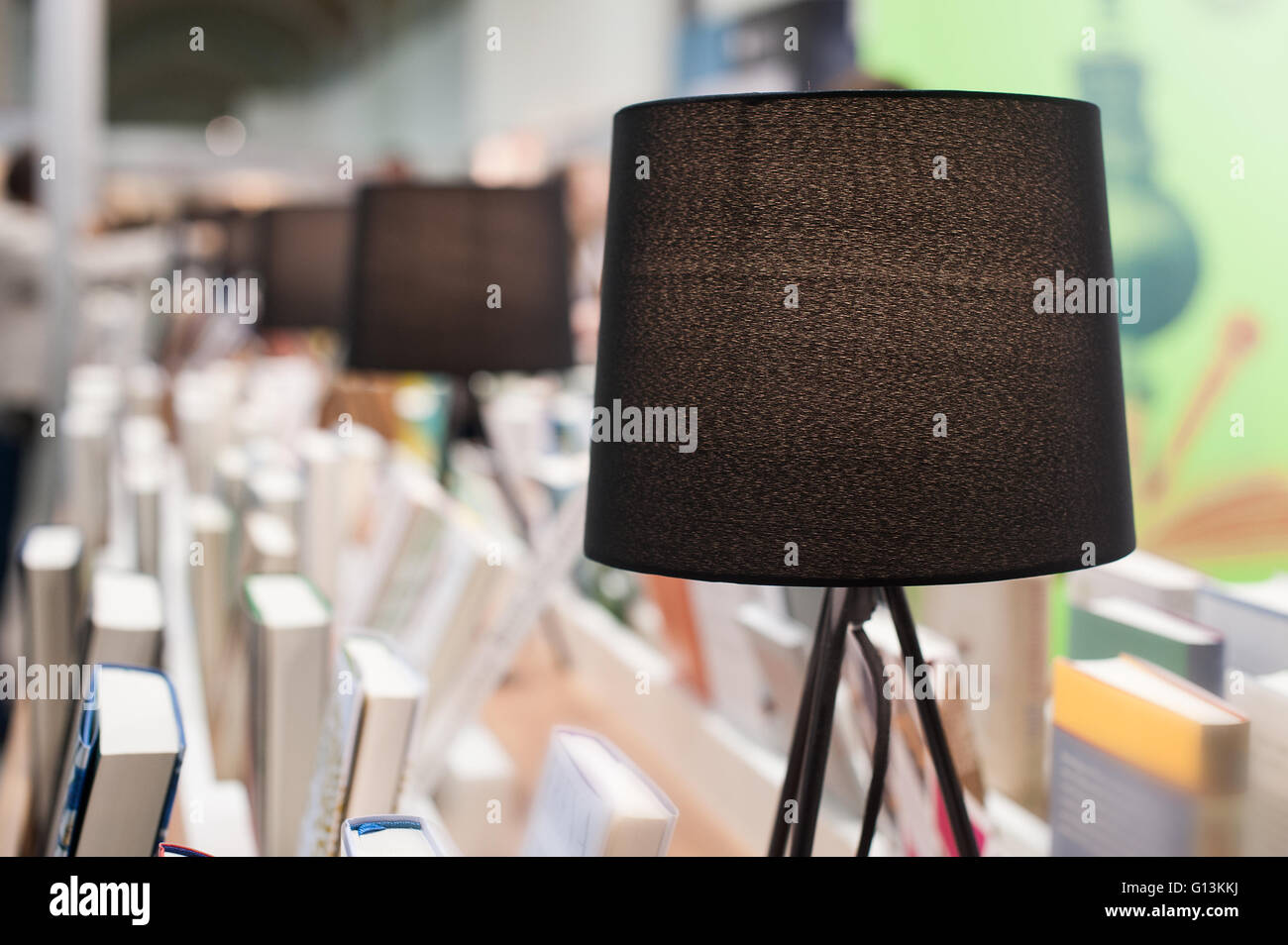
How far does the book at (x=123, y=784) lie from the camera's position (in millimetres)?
747

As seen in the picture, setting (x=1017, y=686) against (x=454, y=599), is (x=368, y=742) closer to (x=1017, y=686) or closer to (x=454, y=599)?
(x=454, y=599)

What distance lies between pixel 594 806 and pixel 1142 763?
0.43 m

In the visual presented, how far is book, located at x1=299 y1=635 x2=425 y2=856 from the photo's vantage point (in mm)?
878

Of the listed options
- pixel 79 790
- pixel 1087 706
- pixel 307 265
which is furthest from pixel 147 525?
pixel 307 265

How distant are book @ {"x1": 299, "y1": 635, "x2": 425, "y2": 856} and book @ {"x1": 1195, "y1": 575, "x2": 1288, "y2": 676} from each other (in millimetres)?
672

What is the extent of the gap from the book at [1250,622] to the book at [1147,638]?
0.03m

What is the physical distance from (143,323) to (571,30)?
8.28 feet

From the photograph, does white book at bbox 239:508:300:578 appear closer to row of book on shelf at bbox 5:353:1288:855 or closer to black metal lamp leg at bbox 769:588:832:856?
row of book on shelf at bbox 5:353:1288:855

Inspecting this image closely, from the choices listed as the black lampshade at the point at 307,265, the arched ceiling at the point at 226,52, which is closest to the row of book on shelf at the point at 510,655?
the black lampshade at the point at 307,265

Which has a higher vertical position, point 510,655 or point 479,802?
point 510,655

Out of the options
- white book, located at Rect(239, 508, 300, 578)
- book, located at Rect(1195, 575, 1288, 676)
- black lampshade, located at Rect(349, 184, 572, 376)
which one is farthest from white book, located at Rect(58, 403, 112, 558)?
book, located at Rect(1195, 575, 1288, 676)

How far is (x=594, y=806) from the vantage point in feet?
2.58

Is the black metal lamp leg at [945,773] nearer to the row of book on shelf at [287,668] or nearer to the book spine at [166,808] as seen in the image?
the row of book on shelf at [287,668]
